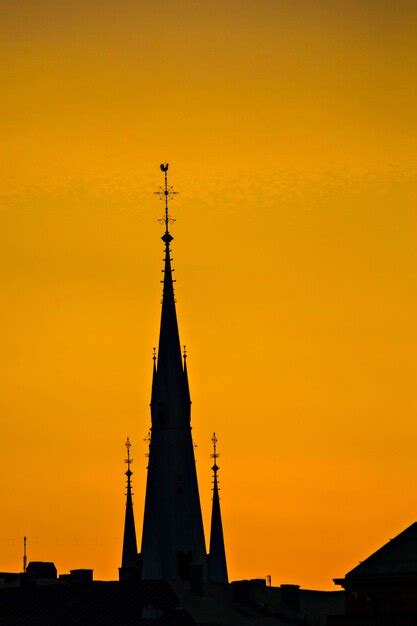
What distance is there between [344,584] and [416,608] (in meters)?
9.16

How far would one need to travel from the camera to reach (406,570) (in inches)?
7382

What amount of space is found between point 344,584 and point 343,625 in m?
11.5

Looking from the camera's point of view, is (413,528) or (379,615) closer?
(379,615)

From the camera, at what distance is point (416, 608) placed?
7254 inches

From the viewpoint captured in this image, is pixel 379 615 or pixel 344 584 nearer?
pixel 379 615

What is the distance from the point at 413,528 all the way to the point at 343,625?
1199 cm

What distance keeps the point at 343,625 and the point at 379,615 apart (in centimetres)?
266

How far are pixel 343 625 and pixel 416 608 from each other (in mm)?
5181

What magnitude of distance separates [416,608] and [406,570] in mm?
3760

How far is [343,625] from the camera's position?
181250 millimetres

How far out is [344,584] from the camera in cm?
19262

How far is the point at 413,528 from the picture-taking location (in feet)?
628

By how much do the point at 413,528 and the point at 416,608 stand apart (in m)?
8.16
